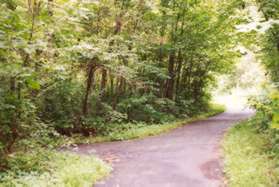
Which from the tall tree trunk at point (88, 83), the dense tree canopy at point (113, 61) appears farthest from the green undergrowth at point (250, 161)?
the tall tree trunk at point (88, 83)

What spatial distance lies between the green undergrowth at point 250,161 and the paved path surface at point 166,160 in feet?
0.92

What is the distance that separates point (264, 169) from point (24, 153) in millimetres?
5134

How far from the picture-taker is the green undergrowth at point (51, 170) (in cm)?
562

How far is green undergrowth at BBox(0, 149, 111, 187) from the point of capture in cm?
562

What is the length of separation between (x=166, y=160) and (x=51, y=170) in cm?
286

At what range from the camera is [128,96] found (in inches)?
572

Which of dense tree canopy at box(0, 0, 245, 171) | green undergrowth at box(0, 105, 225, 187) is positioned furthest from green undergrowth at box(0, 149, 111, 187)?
dense tree canopy at box(0, 0, 245, 171)

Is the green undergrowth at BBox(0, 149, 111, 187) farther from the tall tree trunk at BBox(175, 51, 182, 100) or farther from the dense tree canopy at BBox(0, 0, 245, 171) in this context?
the tall tree trunk at BBox(175, 51, 182, 100)

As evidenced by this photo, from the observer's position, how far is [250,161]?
285 inches

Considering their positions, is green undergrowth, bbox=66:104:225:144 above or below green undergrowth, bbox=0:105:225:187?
below

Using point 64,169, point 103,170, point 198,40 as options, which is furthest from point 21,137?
point 198,40

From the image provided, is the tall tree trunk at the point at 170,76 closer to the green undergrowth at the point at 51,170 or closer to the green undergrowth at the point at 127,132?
the green undergrowth at the point at 127,132

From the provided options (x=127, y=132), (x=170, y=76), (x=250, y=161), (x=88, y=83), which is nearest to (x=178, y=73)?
(x=170, y=76)

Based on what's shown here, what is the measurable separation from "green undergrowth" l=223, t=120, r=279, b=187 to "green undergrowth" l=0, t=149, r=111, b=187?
274 centimetres
